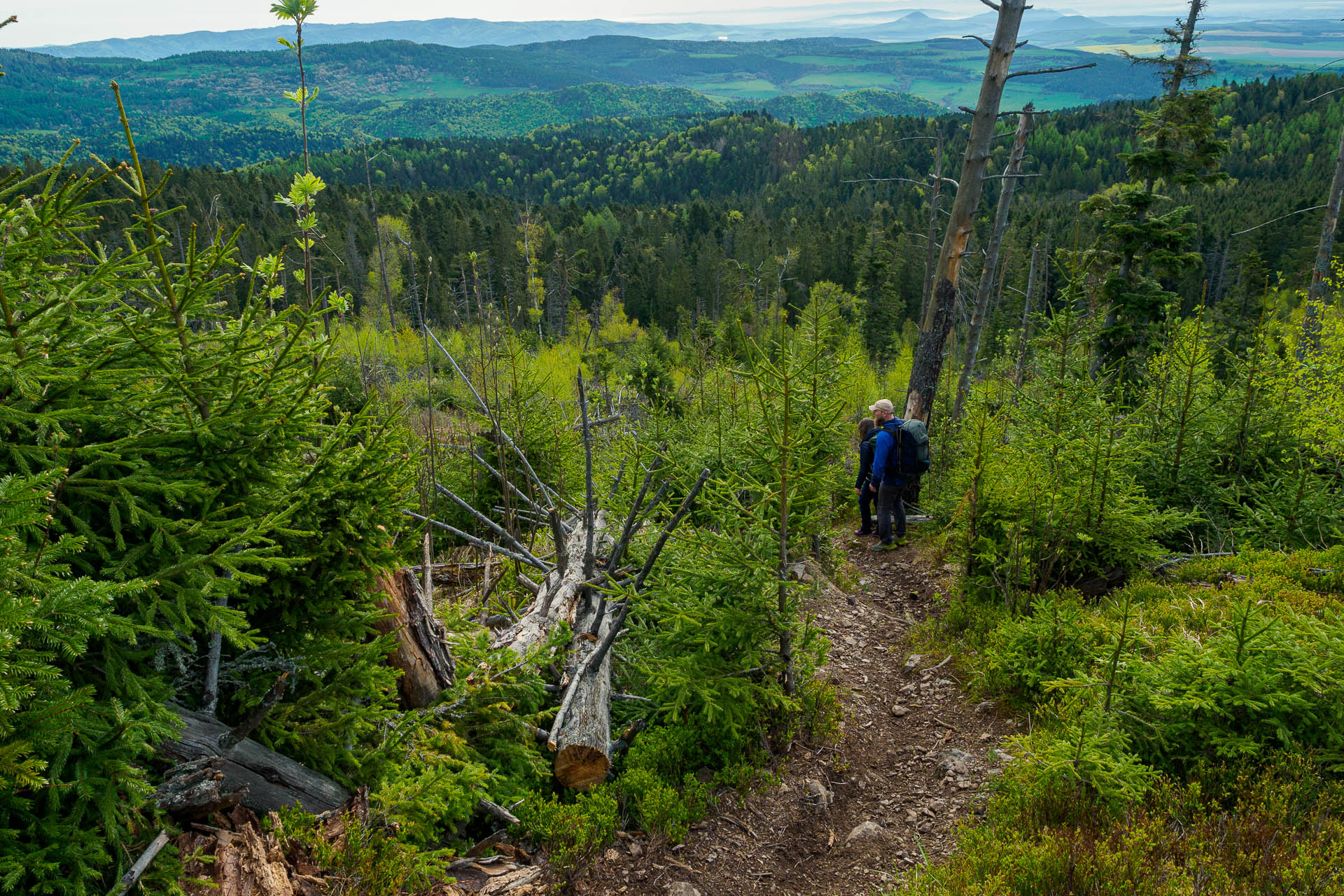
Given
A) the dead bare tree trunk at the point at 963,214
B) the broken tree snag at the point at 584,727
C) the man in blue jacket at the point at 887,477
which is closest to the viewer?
the broken tree snag at the point at 584,727

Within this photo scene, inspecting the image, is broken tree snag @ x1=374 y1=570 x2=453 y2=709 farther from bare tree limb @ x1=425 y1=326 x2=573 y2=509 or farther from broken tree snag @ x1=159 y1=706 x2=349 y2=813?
bare tree limb @ x1=425 y1=326 x2=573 y2=509

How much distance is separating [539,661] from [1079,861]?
2840 mm

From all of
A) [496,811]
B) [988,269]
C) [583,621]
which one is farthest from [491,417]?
[988,269]

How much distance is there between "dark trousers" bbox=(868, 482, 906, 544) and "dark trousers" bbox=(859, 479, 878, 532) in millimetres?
247

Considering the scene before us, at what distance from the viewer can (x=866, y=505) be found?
8.45 metres

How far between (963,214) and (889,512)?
11.6 ft

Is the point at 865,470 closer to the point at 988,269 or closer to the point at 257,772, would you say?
the point at 988,269

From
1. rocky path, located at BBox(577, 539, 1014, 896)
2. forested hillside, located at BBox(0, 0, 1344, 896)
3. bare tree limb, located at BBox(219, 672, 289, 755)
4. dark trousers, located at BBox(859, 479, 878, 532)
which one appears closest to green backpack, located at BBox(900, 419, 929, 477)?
forested hillside, located at BBox(0, 0, 1344, 896)

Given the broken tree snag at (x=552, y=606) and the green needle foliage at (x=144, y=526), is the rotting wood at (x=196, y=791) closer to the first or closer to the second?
the green needle foliage at (x=144, y=526)

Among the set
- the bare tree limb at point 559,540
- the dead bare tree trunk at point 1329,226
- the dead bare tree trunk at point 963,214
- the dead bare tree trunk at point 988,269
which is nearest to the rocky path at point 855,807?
the bare tree limb at point 559,540

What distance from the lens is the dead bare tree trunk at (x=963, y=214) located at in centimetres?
738

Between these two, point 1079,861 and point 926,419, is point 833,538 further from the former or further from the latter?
point 1079,861

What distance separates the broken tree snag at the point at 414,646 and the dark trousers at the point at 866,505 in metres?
5.86

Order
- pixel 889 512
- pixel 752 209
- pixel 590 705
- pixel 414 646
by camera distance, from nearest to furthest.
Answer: pixel 414 646 < pixel 590 705 < pixel 889 512 < pixel 752 209
